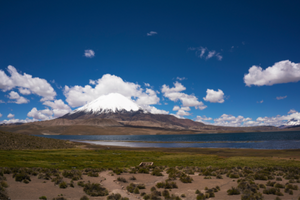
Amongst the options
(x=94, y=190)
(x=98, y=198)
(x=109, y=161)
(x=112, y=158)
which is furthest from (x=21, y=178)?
(x=112, y=158)

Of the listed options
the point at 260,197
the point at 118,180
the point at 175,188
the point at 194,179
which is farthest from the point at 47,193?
the point at 260,197

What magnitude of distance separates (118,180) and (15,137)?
66692 millimetres

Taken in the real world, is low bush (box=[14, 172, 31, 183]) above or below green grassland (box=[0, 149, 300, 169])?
above

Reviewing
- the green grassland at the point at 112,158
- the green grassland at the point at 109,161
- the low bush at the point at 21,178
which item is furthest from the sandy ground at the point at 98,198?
the green grassland at the point at 112,158

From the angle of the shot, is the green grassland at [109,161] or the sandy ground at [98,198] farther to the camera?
the green grassland at [109,161]

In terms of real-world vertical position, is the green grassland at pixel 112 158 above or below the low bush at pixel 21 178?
below

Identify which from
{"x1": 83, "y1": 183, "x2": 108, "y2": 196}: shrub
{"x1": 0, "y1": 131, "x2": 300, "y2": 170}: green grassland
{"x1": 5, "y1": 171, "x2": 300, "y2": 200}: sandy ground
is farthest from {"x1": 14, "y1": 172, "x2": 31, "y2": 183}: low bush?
{"x1": 0, "y1": 131, "x2": 300, "y2": 170}: green grassland

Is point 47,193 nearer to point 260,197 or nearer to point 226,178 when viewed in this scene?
point 260,197

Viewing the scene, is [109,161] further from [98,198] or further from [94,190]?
[98,198]

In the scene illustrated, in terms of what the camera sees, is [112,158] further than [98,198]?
Yes

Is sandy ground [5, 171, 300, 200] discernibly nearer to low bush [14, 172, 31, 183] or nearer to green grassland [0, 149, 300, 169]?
low bush [14, 172, 31, 183]

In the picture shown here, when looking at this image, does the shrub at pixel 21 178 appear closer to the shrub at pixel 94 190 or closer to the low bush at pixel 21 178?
the low bush at pixel 21 178

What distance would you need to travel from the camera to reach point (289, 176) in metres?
22.4

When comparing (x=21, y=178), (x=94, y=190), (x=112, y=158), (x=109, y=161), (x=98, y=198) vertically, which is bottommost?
(x=112, y=158)
